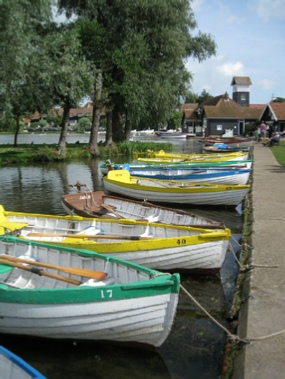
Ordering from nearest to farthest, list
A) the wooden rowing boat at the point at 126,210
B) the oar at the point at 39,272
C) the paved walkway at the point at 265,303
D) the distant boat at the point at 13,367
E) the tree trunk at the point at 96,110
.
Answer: the distant boat at the point at 13,367, the paved walkway at the point at 265,303, the oar at the point at 39,272, the wooden rowing boat at the point at 126,210, the tree trunk at the point at 96,110

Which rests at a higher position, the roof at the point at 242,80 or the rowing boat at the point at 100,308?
the roof at the point at 242,80

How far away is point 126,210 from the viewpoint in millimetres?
12094

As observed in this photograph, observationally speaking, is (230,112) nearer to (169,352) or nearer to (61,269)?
(61,269)

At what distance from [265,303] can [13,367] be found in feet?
11.9

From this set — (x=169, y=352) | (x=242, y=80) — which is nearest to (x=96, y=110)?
(x=169, y=352)

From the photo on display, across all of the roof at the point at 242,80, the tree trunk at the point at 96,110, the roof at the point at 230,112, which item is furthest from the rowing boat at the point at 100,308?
the roof at the point at 242,80

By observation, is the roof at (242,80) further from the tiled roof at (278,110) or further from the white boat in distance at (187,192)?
the white boat in distance at (187,192)

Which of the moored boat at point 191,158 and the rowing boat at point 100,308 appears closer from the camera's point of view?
the rowing boat at point 100,308

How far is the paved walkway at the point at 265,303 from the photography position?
4590 mm

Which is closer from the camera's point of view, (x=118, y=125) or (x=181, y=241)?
(x=181, y=241)

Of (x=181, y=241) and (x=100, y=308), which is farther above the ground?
(x=181, y=241)

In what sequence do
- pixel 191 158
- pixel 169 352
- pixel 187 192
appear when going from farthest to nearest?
pixel 191 158, pixel 187 192, pixel 169 352

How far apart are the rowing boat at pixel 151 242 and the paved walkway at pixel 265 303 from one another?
0.87 m

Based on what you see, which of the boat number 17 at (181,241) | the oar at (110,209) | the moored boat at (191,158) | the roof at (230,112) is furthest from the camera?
the roof at (230,112)
